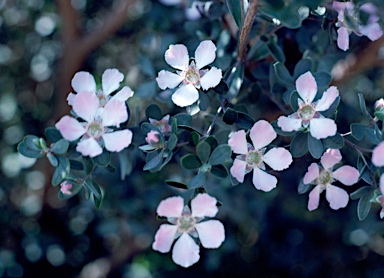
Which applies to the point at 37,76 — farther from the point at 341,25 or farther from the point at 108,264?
the point at 341,25

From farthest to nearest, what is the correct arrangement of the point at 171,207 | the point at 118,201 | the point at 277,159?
the point at 118,201 < the point at 277,159 < the point at 171,207

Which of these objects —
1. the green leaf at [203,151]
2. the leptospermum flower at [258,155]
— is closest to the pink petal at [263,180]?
the leptospermum flower at [258,155]

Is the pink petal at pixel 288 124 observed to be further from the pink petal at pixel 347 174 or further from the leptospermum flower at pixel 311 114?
the pink petal at pixel 347 174

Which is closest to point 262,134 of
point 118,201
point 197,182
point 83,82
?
point 197,182

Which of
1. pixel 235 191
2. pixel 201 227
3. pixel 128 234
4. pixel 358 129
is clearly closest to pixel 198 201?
pixel 201 227

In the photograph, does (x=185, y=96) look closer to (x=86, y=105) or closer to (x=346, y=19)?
(x=86, y=105)
